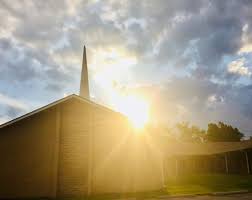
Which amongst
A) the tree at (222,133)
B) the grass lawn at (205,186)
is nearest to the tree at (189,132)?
the tree at (222,133)

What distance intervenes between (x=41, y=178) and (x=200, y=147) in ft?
99.8

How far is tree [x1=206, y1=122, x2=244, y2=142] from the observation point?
2800 inches

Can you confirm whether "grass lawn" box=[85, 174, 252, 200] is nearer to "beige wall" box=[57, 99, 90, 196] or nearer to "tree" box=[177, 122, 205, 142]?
"beige wall" box=[57, 99, 90, 196]

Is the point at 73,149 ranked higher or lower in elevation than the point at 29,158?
higher

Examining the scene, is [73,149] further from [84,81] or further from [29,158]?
[84,81]

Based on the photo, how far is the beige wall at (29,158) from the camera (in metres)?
17.1

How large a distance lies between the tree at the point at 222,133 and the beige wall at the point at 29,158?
6086 cm

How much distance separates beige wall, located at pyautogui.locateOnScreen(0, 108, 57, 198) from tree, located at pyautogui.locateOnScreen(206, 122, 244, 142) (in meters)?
60.9

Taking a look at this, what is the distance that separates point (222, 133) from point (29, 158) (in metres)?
62.8

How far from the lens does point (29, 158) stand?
57.7 feet

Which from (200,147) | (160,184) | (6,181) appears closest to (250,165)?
(200,147)

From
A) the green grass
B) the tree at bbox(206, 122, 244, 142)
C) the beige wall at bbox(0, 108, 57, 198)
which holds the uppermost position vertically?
the tree at bbox(206, 122, 244, 142)

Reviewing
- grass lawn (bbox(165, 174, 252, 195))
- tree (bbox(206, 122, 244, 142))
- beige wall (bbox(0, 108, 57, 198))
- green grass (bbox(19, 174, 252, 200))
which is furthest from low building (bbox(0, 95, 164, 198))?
tree (bbox(206, 122, 244, 142))

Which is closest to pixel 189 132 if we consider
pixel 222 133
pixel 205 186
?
Result: pixel 222 133
